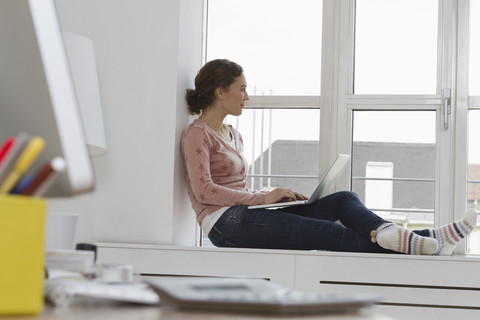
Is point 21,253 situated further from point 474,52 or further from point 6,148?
point 474,52

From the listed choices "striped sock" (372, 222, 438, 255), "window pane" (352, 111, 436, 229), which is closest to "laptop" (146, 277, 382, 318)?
"striped sock" (372, 222, 438, 255)

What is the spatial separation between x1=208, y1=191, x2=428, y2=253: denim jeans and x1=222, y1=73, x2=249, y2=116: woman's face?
447 mm

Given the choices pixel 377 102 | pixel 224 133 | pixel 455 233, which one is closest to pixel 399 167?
pixel 377 102

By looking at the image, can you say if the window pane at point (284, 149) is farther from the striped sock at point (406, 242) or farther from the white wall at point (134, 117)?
the striped sock at point (406, 242)

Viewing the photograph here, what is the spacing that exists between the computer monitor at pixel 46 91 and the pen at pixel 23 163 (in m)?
0.03

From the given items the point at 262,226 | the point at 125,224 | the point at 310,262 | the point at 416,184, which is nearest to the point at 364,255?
the point at 310,262

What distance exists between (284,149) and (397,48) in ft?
2.13

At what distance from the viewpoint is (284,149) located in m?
2.99

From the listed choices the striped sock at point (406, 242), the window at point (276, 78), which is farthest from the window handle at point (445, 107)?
the striped sock at point (406, 242)

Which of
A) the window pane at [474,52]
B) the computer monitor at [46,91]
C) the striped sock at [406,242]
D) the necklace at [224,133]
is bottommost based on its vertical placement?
the striped sock at [406,242]

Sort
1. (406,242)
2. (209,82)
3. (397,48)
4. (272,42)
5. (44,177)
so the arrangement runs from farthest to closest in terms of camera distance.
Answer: (272,42) < (397,48) < (209,82) < (406,242) < (44,177)

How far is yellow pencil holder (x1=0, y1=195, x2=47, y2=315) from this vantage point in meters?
0.55

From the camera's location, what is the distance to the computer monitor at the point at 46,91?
60cm

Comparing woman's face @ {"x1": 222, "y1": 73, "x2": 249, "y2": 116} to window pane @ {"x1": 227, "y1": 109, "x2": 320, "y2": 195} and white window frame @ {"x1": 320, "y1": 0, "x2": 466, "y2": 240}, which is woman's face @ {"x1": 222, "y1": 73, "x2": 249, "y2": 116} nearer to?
window pane @ {"x1": 227, "y1": 109, "x2": 320, "y2": 195}
